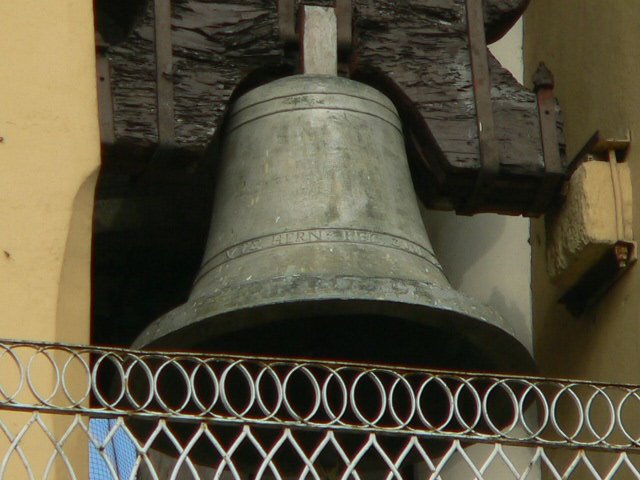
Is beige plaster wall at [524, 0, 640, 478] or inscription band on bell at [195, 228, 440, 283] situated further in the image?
beige plaster wall at [524, 0, 640, 478]

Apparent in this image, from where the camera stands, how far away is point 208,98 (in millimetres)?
4664

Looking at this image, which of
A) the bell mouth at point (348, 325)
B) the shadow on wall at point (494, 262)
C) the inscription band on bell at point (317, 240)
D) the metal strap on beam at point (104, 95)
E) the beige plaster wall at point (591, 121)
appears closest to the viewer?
the bell mouth at point (348, 325)

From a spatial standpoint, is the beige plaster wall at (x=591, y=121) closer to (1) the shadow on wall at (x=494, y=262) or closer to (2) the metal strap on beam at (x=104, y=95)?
(1) the shadow on wall at (x=494, y=262)

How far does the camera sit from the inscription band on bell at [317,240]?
4.38m

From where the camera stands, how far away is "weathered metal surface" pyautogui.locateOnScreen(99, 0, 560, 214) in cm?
464

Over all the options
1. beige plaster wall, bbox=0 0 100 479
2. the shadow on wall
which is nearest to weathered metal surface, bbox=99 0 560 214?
beige plaster wall, bbox=0 0 100 479

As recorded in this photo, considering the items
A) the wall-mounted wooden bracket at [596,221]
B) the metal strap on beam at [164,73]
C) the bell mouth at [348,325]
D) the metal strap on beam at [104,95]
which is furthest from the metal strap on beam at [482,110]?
the metal strap on beam at [104,95]

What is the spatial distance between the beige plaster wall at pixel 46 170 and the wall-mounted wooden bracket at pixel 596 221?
860 mm

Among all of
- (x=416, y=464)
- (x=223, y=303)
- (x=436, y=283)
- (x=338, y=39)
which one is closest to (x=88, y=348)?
(x=223, y=303)

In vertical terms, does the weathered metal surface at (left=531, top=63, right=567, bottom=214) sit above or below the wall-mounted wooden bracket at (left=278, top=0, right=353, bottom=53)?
below

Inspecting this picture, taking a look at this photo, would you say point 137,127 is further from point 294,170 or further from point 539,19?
point 539,19

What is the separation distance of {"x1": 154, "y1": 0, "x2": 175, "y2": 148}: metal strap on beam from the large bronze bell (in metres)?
0.11

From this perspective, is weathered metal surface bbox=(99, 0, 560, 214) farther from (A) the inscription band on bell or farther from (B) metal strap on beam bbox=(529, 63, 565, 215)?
(A) the inscription band on bell

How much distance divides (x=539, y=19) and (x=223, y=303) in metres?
1.29
